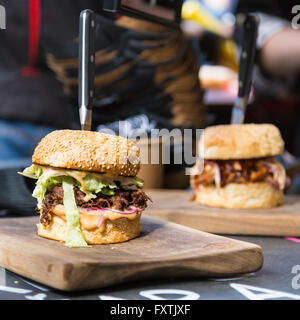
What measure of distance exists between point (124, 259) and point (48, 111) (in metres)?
2.45

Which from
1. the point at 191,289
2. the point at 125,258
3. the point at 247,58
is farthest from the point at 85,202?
the point at 247,58

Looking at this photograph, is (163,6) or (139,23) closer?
(163,6)

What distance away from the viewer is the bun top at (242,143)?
2.62 meters

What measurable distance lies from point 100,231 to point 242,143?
113 centimetres

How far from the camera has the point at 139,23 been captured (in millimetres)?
3320

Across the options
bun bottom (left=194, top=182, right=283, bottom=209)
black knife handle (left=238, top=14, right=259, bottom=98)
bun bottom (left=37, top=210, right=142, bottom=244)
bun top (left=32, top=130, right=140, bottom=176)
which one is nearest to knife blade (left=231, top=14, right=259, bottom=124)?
black knife handle (left=238, top=14, right=259, bottom=98)

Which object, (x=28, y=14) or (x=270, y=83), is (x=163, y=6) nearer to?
(x=28, y=14)

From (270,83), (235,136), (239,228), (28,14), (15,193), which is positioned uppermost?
(28,14)

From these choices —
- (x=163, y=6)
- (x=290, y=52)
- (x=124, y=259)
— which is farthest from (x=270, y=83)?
(x=124, y=259)

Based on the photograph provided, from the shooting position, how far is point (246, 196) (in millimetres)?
2643

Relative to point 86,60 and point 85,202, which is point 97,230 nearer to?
point 85,202

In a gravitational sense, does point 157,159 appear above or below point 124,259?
above

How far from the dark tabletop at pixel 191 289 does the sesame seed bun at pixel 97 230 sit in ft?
0.77

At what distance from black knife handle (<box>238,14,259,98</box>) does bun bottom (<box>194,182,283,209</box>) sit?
0.55 meters
